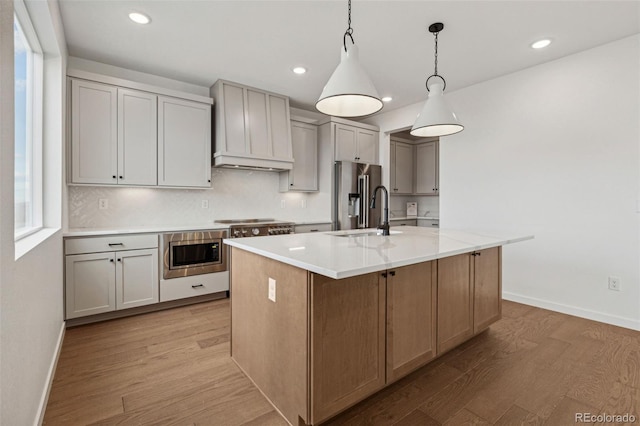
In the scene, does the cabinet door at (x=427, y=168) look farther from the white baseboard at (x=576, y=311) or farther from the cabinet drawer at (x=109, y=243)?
the cabinet drawer at (x=109, y=243)

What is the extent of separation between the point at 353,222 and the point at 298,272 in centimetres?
331

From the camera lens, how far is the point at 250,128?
3898mm

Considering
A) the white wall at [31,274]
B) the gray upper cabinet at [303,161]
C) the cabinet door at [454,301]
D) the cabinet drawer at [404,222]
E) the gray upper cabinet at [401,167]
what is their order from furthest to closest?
the cabinet drawer at [404,222] → the gray upper cabinet at [401,167] → the gray upper cabinet at [303,161] → the cabinet door at [454,301] → the white wall at [31,274]

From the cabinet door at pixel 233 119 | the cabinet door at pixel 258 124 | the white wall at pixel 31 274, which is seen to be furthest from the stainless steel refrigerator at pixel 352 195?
the white wall at pixel 31 274

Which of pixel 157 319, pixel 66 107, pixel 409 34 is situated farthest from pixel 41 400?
pixel 409 34

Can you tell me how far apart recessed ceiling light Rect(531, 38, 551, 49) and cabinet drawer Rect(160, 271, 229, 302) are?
3.93 meters

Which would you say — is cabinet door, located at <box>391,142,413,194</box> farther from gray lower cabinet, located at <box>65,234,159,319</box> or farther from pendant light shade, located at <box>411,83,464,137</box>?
gray lower cabinet, located at <box>65,234,159,319</box>

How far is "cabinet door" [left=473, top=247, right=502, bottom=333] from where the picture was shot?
2395 mm

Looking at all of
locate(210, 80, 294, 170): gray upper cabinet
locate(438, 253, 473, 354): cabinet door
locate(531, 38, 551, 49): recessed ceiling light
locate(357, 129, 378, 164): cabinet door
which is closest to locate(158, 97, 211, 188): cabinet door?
locate(210, 80, 294, 170): gray upper cabinet

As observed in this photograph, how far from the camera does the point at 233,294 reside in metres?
2.17

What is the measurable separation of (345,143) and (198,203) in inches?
91.1

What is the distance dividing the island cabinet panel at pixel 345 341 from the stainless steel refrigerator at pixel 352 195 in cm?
301

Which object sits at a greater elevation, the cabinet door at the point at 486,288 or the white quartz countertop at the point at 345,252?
the white quartz countertop at the point at 345,252

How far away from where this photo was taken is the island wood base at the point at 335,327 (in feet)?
4.82
